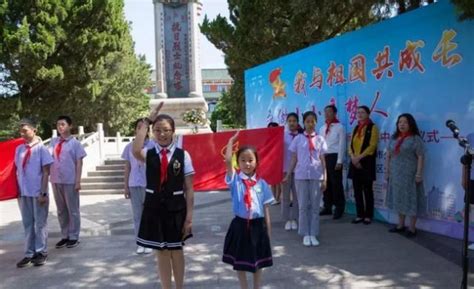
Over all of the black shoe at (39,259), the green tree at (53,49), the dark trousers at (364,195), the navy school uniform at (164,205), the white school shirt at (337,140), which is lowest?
the black shoe at (39,259)

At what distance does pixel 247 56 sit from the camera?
41.2ft

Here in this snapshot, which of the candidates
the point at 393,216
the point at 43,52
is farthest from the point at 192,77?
the point at 393,216

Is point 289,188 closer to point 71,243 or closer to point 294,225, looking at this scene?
point 294,225

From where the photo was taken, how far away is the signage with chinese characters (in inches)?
774

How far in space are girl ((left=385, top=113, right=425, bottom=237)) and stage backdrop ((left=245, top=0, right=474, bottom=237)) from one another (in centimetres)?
24

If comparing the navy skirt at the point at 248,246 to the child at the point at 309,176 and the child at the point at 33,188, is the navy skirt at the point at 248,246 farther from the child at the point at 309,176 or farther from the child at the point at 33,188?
the child at the point at 33,188

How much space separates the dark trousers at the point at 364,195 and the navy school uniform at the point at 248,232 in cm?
304

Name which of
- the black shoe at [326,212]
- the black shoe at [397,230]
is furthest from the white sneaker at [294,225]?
the black shoe at [397,230]

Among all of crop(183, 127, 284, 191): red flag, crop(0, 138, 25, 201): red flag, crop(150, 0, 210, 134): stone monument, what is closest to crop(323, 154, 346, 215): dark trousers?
crop(183, 127, 284, 191): red flag

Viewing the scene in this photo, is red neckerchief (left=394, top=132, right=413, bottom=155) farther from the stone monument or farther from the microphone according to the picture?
the stone monument

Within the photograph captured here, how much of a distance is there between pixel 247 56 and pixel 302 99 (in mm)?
4512

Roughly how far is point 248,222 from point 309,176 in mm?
1933

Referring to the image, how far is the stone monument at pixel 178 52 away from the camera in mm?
19531

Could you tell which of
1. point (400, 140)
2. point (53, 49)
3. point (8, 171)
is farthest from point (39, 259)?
point (53, 49)
